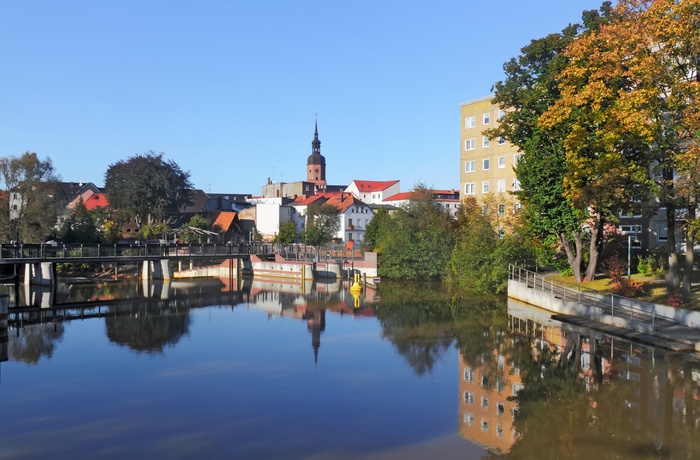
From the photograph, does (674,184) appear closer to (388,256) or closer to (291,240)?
(388,256)

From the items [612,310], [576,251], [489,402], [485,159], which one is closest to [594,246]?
[576,251]

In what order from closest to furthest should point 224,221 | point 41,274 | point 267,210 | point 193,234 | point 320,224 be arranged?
point 41,274
point 193,234
point 320,224
point 224,221
point 267,210

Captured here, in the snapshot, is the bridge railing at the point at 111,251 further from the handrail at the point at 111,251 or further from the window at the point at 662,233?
the window at the point at 662,233

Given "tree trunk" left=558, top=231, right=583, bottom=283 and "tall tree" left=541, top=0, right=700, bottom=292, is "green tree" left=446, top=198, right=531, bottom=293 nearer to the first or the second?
"tree trunk" left=558, top=231, right=583, bottom=283

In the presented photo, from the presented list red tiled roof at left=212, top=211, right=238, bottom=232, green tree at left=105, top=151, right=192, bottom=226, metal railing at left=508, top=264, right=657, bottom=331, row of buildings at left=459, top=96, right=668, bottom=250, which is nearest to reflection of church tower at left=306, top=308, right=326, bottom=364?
metal railing at left=508, top=264, right=657, bottom=331

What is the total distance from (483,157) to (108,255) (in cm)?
3908

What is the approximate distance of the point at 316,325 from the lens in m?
33.7

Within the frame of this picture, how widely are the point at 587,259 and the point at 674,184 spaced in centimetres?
1512

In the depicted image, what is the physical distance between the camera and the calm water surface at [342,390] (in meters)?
14.4

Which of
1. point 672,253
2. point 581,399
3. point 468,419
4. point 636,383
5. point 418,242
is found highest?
point 672,253

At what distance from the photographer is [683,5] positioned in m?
23.3

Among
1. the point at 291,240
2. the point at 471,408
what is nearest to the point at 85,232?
the point at 291,240

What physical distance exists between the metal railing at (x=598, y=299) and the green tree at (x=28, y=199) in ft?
158

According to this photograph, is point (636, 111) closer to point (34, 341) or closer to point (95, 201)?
point (34, 341)
